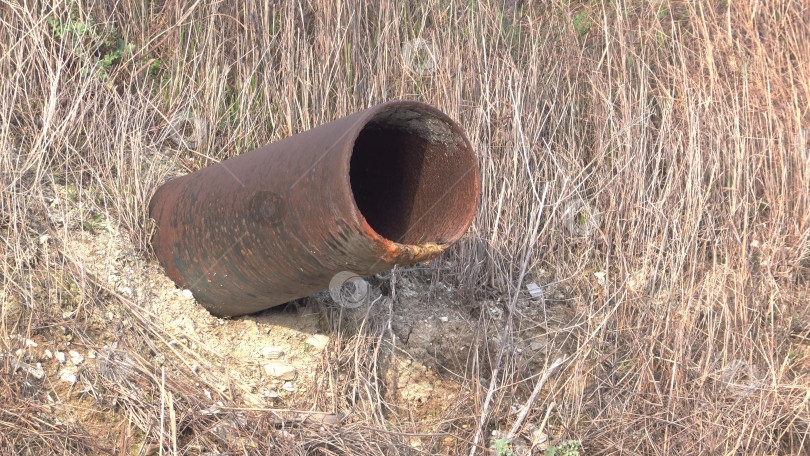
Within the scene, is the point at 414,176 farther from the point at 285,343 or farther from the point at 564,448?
the point at 564,448

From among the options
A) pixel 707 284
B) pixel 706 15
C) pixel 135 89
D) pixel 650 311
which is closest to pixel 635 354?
pixel 650 311

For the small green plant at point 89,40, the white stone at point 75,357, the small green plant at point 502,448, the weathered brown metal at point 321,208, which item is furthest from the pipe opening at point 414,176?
the small green plant at point 89,40

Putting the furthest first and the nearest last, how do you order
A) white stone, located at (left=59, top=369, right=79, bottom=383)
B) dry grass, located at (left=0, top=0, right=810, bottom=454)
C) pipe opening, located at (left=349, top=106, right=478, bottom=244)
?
dry grass, located at (left=0, top=0, right=810, bottom=454)
white stone, located at (left=59, top=369, right=79, bottom=383)
pipe opening, located at (left=349, top=106, right=478, bottom=244)

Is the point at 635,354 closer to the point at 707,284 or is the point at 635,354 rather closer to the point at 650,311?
the point at 650,311

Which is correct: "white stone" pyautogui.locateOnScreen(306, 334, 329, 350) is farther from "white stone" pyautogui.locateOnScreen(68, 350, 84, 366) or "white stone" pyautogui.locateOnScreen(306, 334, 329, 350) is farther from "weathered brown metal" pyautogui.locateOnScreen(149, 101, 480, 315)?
"white stone" pyautogui.locateOnScreen(68, 350, 84, 366)

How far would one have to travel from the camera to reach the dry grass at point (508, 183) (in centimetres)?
244

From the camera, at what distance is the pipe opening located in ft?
6.75

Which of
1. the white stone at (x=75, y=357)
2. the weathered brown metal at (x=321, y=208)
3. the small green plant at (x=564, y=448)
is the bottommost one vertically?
the small green plant at (x=564, y=448)

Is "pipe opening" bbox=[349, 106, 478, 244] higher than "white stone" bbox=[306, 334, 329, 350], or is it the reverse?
"pipe opening" bbox=[349, 106, 478, 244]

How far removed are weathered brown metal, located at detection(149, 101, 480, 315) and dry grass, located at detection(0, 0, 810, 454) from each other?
0.35 m

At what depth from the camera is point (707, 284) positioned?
323cm

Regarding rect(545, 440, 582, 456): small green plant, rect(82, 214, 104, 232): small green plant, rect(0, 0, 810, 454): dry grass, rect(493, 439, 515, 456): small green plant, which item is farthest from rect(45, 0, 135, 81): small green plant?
rect(545, 440, 582, 456): small green plant

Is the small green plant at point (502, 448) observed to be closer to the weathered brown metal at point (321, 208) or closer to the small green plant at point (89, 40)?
the weathered brown metal at point (321, 208)

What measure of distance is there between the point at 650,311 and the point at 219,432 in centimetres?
184
